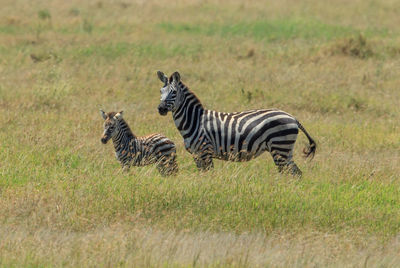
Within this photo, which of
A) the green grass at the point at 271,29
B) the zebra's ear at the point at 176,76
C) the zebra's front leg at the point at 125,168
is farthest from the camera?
the green grass at the point at 271,29

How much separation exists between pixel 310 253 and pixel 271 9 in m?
32.0

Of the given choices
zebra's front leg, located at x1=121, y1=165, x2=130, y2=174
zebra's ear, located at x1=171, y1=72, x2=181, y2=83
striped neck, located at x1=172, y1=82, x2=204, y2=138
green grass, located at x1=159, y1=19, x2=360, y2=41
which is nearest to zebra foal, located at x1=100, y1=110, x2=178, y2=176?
zebra's front leg, located at x1=121, y1=165, x2=130, y2=174

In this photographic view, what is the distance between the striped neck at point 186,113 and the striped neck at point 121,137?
31.5 inches

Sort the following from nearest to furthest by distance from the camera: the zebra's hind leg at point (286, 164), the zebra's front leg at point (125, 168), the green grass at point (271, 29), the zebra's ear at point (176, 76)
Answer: the zebra's front leg at point (125, 168)
the zebra's hind leg at point (286, 164)
the zebra's ear at point (176, 76)
the green grass at point (271, 29)

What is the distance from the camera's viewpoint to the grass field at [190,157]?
27.1ft

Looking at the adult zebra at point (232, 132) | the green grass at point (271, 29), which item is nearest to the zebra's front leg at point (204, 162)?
the adult zebra at point (232, 132)

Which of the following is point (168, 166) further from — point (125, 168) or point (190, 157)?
point (190, 157)

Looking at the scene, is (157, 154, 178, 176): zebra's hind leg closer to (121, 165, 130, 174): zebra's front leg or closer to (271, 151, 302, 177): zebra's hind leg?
(121, 165, 130, 174): zebra's front leg

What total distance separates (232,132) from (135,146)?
1596mm

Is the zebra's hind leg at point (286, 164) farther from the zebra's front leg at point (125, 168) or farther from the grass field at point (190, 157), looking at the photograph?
the zebra's front leg at point (125, 168)

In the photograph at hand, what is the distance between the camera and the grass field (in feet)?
27.1

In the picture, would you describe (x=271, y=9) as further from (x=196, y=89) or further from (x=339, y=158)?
(x=339, y=158)

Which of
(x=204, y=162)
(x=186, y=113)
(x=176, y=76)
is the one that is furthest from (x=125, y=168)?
(x=176, y=76)

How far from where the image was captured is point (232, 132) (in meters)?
11.5
